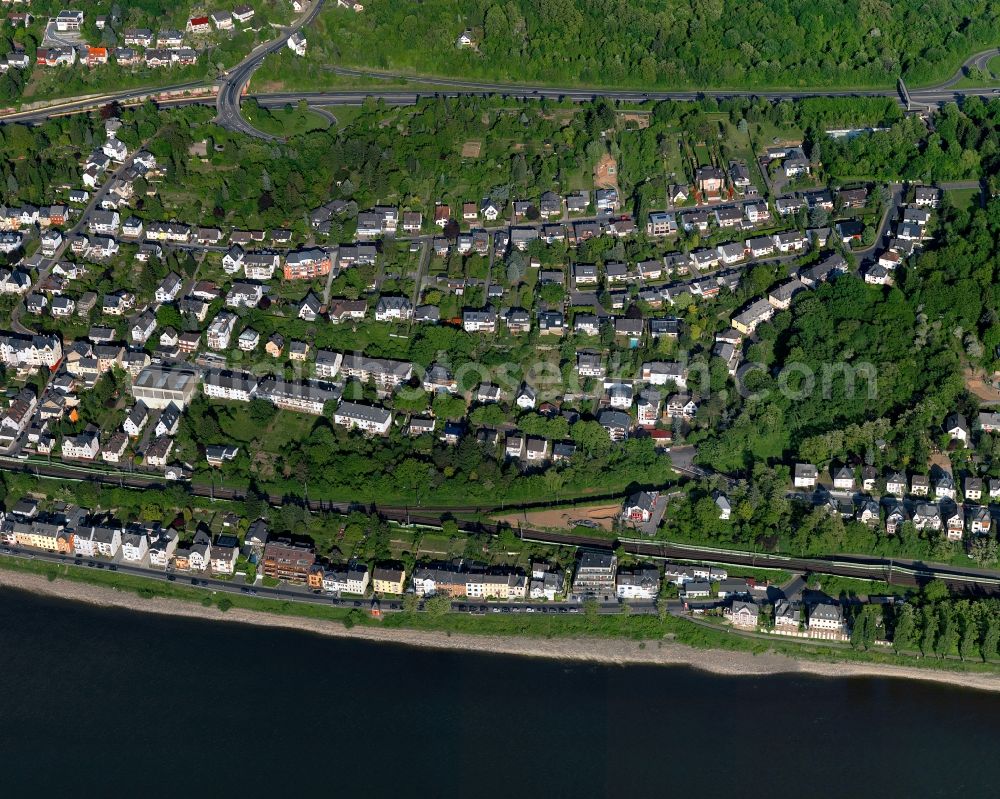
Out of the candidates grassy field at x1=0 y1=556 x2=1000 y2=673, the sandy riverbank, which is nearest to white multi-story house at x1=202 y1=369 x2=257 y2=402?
grassy field at x1=0 y1=556 x2=1000 y2=673

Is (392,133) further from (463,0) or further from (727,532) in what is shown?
(727,532)

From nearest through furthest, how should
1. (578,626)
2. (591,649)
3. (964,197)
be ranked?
(591,649), (578,626), (964,197)

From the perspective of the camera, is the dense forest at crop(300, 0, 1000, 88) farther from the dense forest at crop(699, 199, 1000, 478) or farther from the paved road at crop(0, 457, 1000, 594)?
the paved road at crop(0, 457, 1000, 594)

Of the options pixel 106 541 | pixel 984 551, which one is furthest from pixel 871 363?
pixel 106 541

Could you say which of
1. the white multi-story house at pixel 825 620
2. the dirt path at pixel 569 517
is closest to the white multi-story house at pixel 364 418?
the dirt path at pixel 569 517

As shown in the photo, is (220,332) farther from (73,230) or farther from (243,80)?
(243,80)
